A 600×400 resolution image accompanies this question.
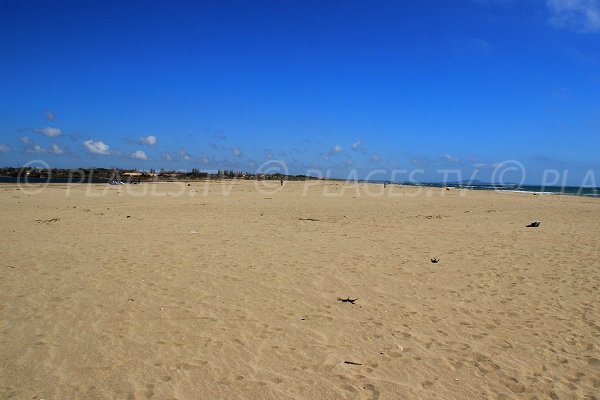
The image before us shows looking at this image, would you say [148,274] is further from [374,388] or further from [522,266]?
[522,266]

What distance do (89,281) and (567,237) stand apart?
14.9 meters

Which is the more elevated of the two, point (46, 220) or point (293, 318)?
point (293, 318)

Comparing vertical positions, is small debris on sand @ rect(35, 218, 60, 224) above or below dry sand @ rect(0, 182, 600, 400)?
below

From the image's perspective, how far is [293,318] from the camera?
6160mm

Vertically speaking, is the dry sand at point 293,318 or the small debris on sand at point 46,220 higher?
the dry sand at point 293,318

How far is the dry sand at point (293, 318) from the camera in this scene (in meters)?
4.40

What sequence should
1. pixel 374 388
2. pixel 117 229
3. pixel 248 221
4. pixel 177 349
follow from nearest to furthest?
pixel 374 388 → pixel 177 349 → pixel 117 229 → pixel 248 221

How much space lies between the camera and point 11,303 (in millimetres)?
6438

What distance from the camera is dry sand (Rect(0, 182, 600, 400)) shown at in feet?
14.4

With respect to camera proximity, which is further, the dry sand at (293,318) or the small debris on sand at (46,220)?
the small debris on sand at (46,220)

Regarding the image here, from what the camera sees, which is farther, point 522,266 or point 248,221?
point 248,221

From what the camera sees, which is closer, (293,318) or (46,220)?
(293,318)

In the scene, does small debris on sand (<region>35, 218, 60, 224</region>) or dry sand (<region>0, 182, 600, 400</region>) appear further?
small debris on sand (<region>35, 218, 60, 224</region>)

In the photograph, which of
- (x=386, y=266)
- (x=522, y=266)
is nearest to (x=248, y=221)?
(x=386, y=266)
